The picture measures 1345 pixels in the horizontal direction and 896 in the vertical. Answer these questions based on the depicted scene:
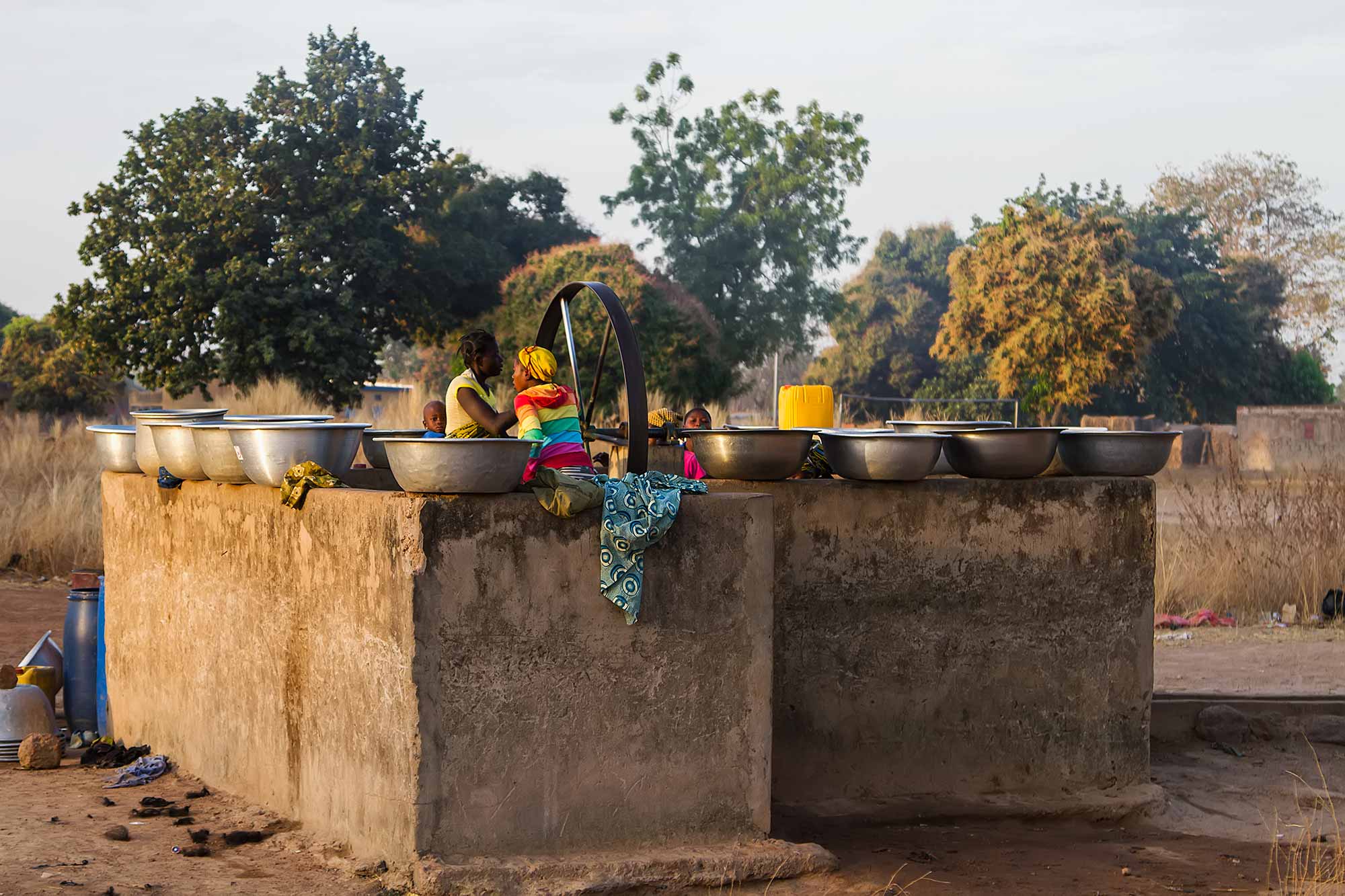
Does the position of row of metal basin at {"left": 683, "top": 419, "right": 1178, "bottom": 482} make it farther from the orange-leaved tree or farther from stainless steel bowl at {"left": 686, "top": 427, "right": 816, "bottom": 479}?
the orange-leaved tree

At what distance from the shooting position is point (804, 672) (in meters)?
5.27

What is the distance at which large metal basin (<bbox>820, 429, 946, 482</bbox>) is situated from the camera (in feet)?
16.8

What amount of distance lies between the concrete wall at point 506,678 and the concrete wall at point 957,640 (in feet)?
3.04

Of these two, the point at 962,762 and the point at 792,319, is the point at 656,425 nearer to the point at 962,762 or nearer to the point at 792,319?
the point at 962,762

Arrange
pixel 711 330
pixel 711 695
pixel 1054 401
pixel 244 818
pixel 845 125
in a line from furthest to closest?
pixel 845 125 < pixel 1054 401 < pixel 711 330 < pixel 244 818 < pixel 711 695

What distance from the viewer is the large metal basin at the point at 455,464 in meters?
3.93

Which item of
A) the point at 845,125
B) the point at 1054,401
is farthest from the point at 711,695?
the point at 845,125

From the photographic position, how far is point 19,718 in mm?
5715

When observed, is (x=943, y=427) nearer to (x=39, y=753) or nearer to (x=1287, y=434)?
(x=39, y=753)

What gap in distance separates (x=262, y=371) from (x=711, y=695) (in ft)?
52.4

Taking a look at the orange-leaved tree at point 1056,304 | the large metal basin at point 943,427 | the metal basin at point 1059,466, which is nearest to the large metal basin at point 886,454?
the large metal basin at point 943,427

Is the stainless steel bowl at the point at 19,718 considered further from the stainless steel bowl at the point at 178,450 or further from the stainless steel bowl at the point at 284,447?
the stainless steel bowl at the point at 284,447

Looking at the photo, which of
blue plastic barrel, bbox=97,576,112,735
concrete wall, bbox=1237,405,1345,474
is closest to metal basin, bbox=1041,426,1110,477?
blue plastic barrel, bbox=97,576,112,735

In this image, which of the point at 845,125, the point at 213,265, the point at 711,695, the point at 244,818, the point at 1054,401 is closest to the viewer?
the point at 711,695
